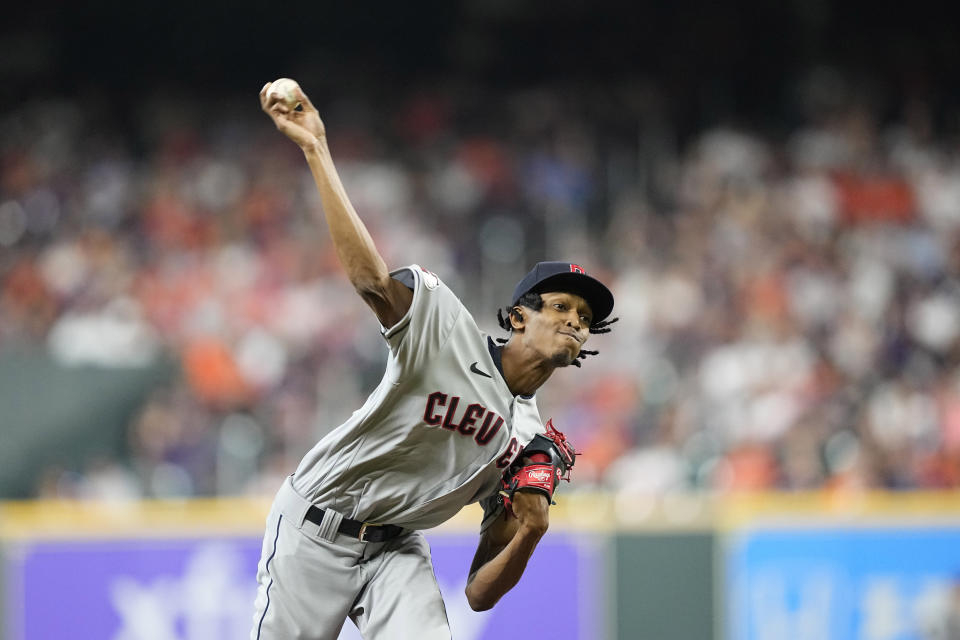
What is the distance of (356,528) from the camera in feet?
13.2

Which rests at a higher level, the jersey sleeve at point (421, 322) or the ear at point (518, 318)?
the ear at point (518, 318)

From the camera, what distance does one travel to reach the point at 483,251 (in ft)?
40.8

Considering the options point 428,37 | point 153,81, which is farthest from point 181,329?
point 428,37

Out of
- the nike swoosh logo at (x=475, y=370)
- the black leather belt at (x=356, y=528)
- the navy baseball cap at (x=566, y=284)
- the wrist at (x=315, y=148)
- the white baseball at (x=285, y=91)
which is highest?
the white baseball at (x=285, y=91)

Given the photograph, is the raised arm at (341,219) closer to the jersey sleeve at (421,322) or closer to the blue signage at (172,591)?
the jersey sleeve at (421,322)

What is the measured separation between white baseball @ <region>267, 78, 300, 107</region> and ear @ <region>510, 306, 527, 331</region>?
98 centimetres

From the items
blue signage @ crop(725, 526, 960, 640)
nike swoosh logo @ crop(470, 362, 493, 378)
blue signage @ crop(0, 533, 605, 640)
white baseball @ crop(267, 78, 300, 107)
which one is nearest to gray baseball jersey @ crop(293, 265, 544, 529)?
nike swoosh logo @ crop(470, 362, 493, 378)

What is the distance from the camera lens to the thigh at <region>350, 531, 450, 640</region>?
152 inches

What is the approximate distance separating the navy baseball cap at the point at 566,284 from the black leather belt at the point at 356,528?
84 centimetres

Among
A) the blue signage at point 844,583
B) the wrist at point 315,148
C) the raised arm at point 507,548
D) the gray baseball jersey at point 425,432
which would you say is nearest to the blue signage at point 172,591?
the blue signage at point 844,583

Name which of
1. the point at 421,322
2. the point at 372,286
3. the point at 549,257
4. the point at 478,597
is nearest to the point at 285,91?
the point at 372,286

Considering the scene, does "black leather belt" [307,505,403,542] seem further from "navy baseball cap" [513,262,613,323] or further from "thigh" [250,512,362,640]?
"navy baseball cap" [513,262,613,323]

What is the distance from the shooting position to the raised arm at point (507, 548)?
151 inches

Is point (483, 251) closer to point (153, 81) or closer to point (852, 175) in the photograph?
point (852, 175)
